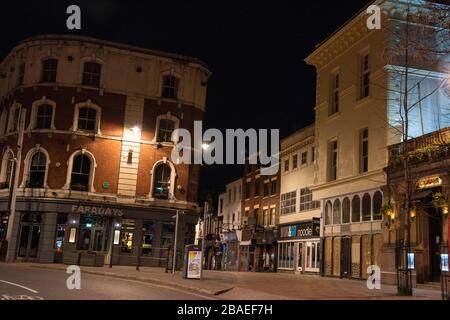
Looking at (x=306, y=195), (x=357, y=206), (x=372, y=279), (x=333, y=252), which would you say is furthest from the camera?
(x=306, y=195)

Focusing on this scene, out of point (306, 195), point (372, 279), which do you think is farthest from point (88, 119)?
point (372, 279)

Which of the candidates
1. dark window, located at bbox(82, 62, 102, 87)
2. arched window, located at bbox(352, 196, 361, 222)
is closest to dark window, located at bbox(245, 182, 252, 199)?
dark window, located at bbox(82, 62, 102, 87)

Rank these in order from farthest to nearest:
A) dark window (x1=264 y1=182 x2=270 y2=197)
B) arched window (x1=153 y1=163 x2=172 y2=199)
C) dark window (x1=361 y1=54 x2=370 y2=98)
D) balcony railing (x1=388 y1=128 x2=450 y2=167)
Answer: dark window (x1=264 y1=182 x2=270 y2=197), arched window (x1=153 y1=163 x2=172 y2=199), dark window (x1=361 y1=54 x2=370 y2=98), balcony railing (x1=388 y1=128 x2=450 y2=167)

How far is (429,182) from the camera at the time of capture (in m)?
23.3

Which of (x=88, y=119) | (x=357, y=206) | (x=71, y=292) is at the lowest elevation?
(x=71, y=292)

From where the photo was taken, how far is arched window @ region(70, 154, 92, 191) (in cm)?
3600

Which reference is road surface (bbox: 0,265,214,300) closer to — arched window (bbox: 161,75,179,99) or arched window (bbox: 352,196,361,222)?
arched window (bbox: 352,196,361,222)

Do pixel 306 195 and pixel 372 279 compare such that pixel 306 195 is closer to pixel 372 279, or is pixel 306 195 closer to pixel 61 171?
pixel 372 279

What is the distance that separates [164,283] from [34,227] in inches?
680

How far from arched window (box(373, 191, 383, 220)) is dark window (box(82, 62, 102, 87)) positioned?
65.6 ft

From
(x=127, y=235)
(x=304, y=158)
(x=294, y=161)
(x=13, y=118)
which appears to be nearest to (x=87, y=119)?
(x=13, y=118)

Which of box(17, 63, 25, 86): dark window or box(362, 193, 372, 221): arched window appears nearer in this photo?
box(362, 193, 372, 221): arched window

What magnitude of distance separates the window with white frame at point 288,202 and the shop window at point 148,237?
442 inches

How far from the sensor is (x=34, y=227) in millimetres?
35219
